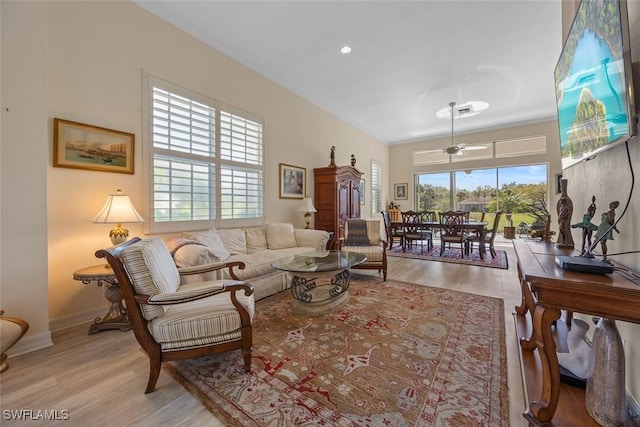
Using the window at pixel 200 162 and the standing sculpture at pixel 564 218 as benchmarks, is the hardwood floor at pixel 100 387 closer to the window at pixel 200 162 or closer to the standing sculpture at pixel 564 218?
the standing sculpture at pixel 564 218

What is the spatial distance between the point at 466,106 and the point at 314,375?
6.19 metres

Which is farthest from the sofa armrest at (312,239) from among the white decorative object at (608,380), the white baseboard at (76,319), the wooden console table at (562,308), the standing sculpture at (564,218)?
the white decorative object at (608,380)

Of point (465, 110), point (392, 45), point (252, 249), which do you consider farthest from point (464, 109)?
point (252, 249)

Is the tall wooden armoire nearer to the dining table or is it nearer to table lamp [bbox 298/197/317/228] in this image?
table lamp [bbox 298/197/317/228]

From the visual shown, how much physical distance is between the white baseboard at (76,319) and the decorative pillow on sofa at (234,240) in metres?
1.41

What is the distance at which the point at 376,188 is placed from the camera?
803cm

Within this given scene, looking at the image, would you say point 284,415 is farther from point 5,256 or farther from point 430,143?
point 430,143

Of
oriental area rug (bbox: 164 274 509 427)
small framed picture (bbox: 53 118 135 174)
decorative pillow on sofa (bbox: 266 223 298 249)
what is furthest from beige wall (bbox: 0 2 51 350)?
decorative pillow on sofa (bbox: 266 223 298 249)

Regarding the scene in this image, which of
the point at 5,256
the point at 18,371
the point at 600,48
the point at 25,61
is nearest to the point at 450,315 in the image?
the point at 600,48

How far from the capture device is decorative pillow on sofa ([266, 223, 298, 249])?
3984mm

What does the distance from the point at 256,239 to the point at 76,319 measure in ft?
6.90

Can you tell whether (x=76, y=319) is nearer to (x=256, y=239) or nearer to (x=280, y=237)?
(x=256, y=239)

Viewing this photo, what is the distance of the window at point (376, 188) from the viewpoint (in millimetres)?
7797

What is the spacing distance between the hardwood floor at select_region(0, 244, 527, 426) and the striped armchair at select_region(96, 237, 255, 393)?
0.16m
